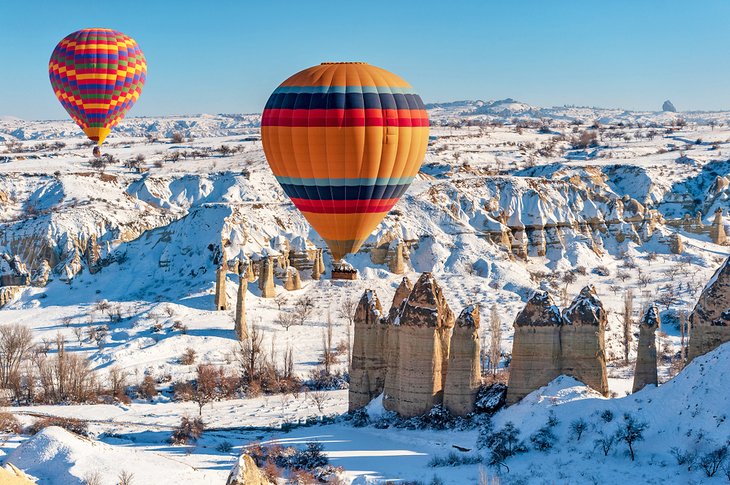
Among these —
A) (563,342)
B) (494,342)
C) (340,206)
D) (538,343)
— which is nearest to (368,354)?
(340,206)

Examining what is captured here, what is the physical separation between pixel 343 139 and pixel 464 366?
321 inches

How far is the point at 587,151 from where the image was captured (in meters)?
113

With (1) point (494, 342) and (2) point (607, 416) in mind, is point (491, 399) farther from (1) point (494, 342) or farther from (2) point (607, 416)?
(1) point (494, 342)

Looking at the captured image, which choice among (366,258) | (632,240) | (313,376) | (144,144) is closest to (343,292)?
(366,258)

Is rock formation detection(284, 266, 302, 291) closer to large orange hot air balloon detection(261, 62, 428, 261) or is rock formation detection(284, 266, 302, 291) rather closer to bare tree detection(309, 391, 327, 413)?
bare tree detection(309, 391, 327, 413)

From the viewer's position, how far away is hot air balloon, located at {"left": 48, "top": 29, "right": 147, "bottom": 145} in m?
52.6

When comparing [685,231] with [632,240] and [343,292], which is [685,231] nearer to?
[632,240]

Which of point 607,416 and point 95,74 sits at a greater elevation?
point 95,74

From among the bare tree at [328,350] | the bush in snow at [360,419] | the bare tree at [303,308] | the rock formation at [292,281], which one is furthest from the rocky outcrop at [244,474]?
the rock formation at [292,281]

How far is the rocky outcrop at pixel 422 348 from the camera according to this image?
3331 cm

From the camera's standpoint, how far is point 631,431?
28719 mm

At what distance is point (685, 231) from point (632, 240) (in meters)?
5.44

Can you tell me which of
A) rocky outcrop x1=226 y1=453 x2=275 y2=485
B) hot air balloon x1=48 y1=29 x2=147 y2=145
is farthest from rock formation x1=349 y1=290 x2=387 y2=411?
hot air balloon x1=48 y1=29 x2=147 y2=145

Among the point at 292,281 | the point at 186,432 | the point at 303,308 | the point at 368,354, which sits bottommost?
the point at 186,432
